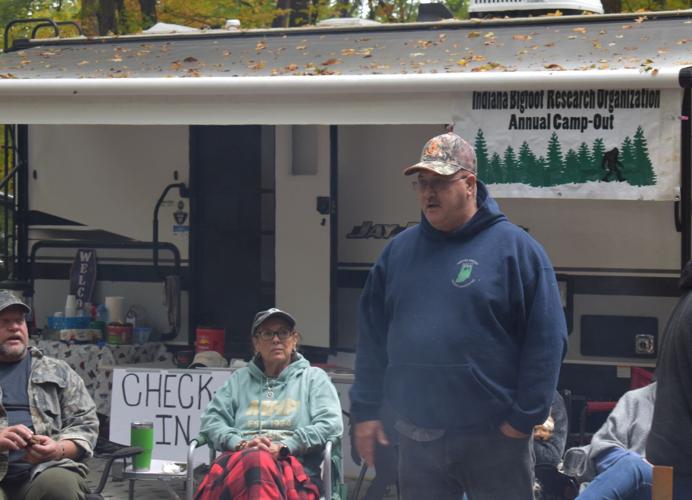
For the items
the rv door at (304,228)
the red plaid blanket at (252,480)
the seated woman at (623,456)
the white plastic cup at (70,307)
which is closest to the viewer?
the seated woman at (623,456)

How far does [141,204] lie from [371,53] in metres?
2.47

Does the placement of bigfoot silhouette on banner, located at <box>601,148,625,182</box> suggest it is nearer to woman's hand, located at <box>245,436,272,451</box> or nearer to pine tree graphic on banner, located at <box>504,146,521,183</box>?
pine tree graphic on banner, located at <box>504,146,521,183</box>

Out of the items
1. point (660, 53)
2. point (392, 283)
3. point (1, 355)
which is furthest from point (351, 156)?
point (392, 283)

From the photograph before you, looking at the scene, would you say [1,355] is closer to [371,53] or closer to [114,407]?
[114,407]

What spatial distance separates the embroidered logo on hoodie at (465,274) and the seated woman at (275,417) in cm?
195

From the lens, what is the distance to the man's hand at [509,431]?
408 cm

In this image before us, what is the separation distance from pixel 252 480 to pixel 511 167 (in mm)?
2320

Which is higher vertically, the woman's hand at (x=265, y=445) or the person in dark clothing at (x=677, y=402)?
the person in dark clothing at (x=677, y=402)

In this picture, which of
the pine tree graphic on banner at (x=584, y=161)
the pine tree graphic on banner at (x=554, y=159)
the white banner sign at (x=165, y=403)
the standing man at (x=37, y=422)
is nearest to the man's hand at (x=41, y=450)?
the standing man at (x=37, y=422)

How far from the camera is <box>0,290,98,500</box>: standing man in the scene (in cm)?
558

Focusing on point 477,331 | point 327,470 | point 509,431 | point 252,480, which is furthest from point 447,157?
point 327,470

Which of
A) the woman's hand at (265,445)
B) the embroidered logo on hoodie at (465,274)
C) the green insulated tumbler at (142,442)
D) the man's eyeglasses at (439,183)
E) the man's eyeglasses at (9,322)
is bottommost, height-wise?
the green insulated tumbler at (142,442)

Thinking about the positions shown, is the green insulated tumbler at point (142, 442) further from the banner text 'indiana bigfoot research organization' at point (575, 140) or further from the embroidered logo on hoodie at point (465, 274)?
the embroidered logo on hoodie at point (465, 274)

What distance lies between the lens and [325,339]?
876 centimetres
